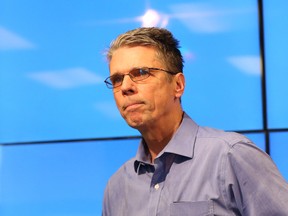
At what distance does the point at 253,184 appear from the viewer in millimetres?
1231

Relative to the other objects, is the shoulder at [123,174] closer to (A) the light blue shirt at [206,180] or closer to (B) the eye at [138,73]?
(A) the light blue shirt at [206,180]

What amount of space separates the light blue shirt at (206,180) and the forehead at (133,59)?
20 centimetres

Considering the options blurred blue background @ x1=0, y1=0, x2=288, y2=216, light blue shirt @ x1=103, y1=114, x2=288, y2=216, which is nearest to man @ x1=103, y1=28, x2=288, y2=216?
light blue shirt @ x1=103, y1=114, x2=288, y2=216

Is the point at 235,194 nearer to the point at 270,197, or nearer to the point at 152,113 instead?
the point at 270,197

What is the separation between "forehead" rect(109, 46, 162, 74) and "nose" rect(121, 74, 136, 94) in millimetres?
30

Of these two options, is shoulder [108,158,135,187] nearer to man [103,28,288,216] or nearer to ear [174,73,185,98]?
man [103,28,288,216]

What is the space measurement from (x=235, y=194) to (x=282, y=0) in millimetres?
1023

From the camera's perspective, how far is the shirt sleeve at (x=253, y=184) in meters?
1.22

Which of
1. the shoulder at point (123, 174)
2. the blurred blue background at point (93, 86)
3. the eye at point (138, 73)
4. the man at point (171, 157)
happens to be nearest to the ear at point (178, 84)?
the man at point (171, 157)

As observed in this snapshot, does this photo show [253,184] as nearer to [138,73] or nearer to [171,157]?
[171,157]

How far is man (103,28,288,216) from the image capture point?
4.06ft

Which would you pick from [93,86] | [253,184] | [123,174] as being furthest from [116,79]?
[93,86]

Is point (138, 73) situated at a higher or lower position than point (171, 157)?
higher

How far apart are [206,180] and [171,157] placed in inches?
5.5
